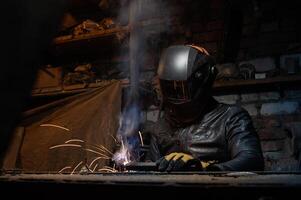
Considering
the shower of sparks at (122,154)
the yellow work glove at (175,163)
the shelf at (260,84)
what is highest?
the shelf at (260,84)

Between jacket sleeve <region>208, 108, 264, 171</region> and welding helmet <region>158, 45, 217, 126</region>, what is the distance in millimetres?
Result: 329

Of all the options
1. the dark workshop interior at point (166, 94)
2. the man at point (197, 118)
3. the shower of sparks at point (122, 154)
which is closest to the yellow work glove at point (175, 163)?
the dark workshop interior at point (166, 94)

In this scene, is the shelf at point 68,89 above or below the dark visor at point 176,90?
above

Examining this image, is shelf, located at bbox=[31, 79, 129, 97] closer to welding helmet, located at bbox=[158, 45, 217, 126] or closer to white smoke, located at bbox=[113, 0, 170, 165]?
white smoke, located at bbox=[113, 0, 170, 165]

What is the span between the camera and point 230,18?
11.3 feet

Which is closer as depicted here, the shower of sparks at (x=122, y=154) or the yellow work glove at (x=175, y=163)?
the yellow work glove at (x=175, y=163)

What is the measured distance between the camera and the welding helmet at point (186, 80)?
112 inches

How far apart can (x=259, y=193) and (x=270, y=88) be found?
306 cm

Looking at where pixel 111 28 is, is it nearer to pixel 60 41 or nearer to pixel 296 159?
pixel 60 41

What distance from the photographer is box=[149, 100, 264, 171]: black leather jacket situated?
2.50m

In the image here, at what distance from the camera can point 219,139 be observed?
278cm

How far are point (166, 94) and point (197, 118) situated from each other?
0.36m

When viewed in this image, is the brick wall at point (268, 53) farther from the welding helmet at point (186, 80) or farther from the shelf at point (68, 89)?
the welding helmet at point (186, 80)

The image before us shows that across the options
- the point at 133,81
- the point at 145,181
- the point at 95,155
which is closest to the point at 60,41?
the point at 133,81
